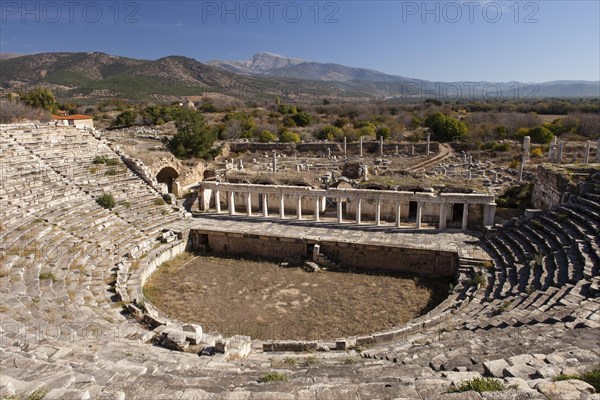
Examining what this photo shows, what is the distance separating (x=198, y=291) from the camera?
51.6ft

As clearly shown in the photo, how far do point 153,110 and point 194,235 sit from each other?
132 feet

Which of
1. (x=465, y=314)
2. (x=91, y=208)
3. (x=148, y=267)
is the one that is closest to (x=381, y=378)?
(x=465, y=314)

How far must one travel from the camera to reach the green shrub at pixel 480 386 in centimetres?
578

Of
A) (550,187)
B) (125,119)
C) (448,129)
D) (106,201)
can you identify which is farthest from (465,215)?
(125,119)

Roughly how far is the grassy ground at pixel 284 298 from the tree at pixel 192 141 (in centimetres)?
1738

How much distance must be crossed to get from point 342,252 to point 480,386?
12.7 m

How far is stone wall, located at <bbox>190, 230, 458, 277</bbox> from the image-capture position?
17266 mm

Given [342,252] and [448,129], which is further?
[448,129]

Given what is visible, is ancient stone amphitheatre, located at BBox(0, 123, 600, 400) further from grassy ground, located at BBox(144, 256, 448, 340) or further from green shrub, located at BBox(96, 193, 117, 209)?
grassy ground, located at BBox(144, 256, 448, 340)

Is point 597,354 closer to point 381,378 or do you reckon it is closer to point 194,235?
point 381,378

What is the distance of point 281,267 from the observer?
1794 centimetres

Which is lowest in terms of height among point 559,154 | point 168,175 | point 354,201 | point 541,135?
point 354,201

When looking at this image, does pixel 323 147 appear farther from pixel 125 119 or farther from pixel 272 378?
pixel 272 378

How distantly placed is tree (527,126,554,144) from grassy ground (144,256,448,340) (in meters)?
31.6
